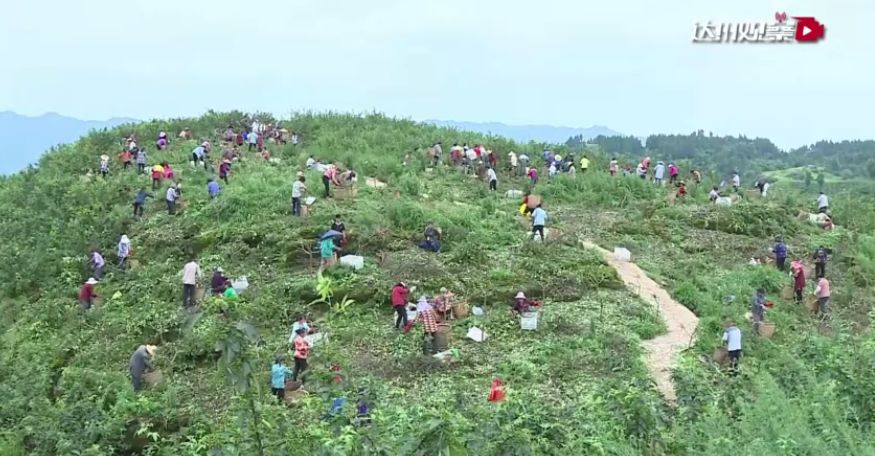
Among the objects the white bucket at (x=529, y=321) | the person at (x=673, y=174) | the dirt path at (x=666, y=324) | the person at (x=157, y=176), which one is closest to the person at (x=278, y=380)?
the white bucket at (x=529, y=321)

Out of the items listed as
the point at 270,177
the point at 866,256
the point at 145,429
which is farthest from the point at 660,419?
the point at 270,177

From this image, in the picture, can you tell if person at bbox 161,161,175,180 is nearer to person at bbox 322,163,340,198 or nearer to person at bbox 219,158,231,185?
person at bbox 219,158,231,185

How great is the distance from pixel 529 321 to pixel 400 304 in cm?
208

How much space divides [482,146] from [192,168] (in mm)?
11022

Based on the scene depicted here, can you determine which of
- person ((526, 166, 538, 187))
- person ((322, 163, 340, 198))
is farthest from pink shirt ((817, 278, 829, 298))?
person ((526, 166, 538, 187))

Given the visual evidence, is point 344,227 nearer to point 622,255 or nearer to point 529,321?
point 529,321

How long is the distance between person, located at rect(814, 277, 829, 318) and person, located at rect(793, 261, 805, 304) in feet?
1.32

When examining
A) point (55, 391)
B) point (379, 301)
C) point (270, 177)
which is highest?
point (270, 177)

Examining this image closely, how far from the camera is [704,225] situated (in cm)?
2044

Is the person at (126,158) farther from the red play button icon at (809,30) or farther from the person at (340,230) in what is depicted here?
the red play button icon at (809,30)

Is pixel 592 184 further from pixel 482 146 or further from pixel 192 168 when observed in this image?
pixel 192 168

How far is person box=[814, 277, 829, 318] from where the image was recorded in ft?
46.4

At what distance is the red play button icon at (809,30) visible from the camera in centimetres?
1997

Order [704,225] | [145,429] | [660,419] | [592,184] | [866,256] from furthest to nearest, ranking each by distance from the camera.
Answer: [592,184] < [704,225] < [866,256] < [145,429] < [660,419]
